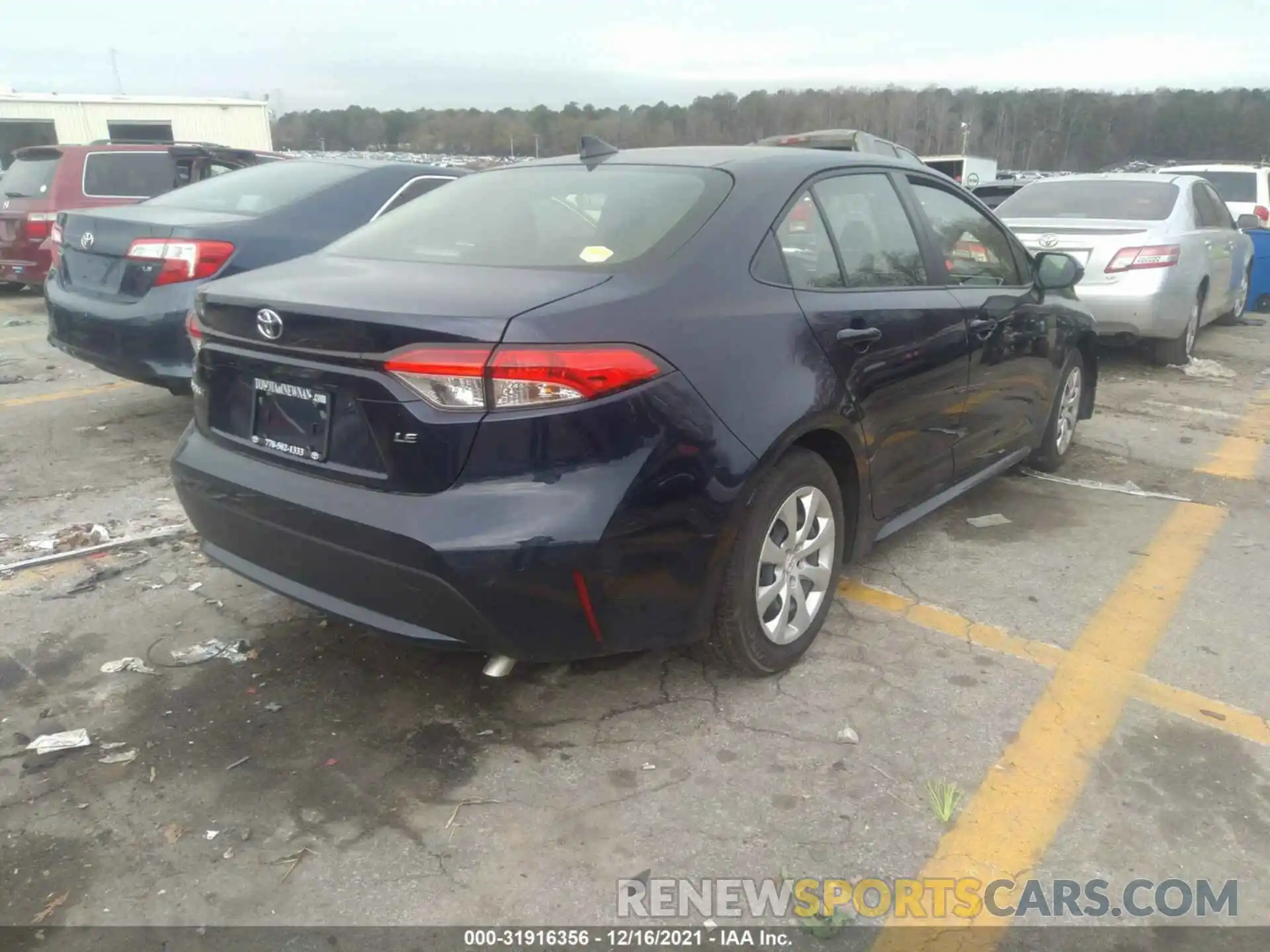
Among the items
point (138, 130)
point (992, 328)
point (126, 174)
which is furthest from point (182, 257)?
point (138, 130)

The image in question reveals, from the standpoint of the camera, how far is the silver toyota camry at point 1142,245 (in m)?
7.36

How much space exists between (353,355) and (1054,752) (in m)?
2.21

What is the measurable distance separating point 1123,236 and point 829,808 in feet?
21.1

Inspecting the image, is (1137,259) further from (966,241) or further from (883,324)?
(883,324)

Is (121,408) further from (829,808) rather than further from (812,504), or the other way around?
(829,808)

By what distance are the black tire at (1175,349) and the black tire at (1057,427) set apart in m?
3.18

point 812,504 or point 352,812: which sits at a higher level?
point 812,504

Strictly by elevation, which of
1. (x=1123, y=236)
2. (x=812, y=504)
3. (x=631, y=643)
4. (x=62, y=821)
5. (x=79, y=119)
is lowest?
(x=62, y=821)

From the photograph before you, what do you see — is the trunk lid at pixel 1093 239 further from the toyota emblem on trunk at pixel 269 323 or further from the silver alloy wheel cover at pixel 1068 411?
the toyota emblem on trunk at pixel 269 323

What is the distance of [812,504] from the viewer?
10.0 feet

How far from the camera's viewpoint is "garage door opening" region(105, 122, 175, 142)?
20.8 m

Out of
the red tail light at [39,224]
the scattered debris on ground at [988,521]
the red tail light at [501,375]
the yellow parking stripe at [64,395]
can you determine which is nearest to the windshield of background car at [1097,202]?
the scattered debris on ground at [988,521]

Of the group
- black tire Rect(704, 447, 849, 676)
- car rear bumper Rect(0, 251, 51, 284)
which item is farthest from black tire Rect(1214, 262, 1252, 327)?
car rear bumper Rect(0, 251, 51, 284)

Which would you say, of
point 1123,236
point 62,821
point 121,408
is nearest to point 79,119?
point 121,408
